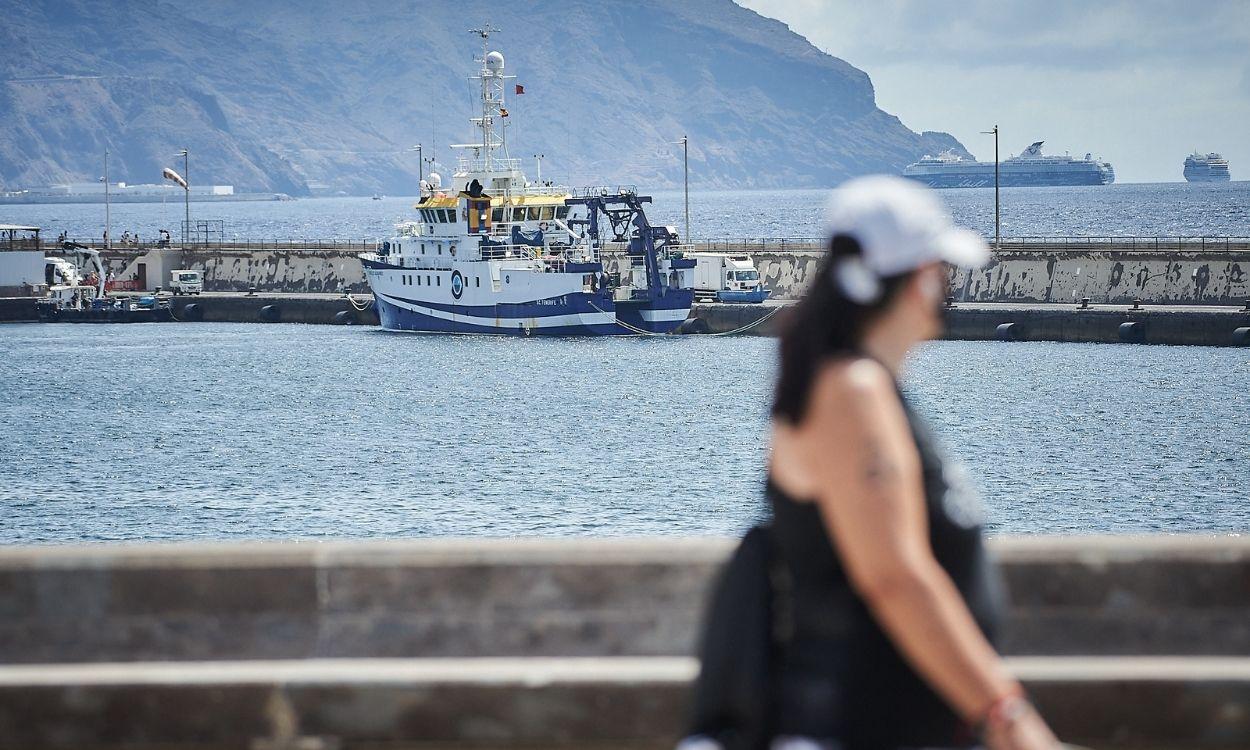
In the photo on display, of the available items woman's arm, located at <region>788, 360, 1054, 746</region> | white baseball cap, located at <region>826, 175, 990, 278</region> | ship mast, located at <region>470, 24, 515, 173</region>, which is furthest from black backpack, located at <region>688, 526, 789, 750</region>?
ship mast, located at <region>470, 24, 515, 173</region>

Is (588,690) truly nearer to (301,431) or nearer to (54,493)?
(54,493)

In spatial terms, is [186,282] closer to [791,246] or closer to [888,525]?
[791,246]

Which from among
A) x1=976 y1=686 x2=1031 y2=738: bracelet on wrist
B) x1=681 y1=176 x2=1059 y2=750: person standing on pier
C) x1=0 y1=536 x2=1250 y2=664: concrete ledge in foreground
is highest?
x1=681 y1=176 x2=1059 y2=750: person standing on pier

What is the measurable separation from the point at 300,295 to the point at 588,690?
272 feet

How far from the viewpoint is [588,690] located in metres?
5.74

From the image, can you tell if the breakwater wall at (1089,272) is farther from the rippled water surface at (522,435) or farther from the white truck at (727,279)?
the rippled water surface at (522,435)

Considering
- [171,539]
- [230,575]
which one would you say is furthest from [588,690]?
[171,539]

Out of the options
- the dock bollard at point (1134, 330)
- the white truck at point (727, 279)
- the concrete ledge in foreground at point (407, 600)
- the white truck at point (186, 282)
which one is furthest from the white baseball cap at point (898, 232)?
the white truck at point (186, 282)

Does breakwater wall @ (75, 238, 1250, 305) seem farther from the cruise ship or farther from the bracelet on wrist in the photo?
the bracelet on wrist

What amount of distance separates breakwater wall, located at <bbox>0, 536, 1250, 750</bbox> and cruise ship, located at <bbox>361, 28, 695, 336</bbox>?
206ft

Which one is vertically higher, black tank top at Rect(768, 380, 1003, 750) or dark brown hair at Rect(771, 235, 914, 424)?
dark brown hair at Rect(771, 235, 914, 424)

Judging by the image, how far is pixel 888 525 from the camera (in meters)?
3.27

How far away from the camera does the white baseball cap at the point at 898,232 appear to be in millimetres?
3512

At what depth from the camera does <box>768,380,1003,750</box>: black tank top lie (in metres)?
3.52
